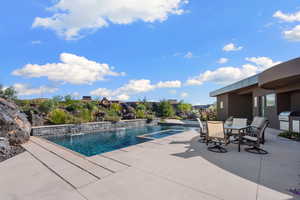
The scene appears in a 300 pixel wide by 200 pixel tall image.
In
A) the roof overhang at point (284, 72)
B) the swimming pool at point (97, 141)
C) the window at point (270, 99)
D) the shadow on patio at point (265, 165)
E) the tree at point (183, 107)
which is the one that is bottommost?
the swimming pool at point (97, 141)

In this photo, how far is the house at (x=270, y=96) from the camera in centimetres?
568

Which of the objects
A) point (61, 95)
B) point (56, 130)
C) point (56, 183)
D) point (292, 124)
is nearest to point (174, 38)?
point (292, 124)

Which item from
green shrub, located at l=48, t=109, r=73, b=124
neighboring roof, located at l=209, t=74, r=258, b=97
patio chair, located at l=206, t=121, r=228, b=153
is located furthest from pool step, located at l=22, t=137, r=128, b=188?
neighboring roof, located at l=209, t=74, r=258, b=97

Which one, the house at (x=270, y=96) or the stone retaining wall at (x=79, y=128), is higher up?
the house at (x=270, y=96)

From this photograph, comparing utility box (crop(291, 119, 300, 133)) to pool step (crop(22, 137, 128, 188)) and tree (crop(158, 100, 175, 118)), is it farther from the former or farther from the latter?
tree (crop(158, 100, 175, 118))

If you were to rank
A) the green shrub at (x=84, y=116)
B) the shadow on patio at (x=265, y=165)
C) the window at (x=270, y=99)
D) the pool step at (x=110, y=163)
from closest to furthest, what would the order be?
the shadow on patio at (x=265, y=165) < the pool step at (x=110, y=163) < the window at (x=270, y=99) < the green shrub at (x=84, y=116)

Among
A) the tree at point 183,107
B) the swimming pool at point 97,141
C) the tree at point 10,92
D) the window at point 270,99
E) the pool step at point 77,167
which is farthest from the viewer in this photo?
the tree at point 183,107

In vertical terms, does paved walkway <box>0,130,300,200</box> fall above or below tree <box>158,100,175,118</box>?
below

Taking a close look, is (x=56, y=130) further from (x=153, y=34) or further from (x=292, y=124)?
(x=292, y=124)

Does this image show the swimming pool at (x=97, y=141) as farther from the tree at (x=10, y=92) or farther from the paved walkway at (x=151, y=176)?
the tree at (x=10, y=92)

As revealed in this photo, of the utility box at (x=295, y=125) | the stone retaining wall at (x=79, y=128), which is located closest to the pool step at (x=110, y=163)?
the stone retaining wall at (x=79, y=128)

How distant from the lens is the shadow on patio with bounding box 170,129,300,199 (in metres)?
2.50

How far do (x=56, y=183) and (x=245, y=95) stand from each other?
54.0 ft

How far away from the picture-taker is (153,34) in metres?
10.9
